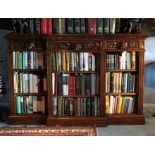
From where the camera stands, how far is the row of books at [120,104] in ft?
10.8

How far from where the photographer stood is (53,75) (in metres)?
3.19

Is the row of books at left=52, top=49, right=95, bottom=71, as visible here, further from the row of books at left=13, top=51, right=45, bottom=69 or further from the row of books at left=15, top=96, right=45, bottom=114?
the row of books at left=15, top=96, right=45, bottom=114

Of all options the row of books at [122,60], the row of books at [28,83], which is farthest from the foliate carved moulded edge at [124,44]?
the row of books at [28,83]

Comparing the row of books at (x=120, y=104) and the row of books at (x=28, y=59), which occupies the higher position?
the row of books at (x=28, y=59)

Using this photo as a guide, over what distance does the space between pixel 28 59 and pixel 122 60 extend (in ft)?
3.71

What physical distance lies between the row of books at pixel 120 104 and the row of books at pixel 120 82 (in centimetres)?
9

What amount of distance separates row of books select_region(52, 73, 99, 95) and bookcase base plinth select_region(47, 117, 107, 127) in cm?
30

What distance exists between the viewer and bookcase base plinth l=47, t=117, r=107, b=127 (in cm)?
319

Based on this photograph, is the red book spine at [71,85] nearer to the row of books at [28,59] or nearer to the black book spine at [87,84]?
the black book spine at [87,84]

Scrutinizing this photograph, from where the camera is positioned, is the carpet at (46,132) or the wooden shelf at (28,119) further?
the wooden shelf at (28,119)

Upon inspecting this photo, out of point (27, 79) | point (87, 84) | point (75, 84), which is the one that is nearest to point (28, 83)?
point (27, 79)

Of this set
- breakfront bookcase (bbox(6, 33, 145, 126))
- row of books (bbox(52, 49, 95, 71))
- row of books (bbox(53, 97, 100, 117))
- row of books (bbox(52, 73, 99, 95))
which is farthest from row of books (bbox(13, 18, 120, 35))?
row of books (bbox(53, 97, 100, 117))
